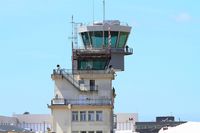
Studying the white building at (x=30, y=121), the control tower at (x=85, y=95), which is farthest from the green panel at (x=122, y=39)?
the control tower at (x=85, y=95)

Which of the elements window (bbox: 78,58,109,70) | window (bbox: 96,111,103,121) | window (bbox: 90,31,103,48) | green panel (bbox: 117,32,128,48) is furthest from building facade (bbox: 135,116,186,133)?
window (bbox: 96,111,103,121)

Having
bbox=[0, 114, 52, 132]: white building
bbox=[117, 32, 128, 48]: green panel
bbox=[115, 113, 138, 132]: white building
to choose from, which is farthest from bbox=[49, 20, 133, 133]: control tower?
bbox=[0, 114, 52, 132]: white building

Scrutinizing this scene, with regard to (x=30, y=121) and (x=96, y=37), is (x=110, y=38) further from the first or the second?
(x=30, y=121)

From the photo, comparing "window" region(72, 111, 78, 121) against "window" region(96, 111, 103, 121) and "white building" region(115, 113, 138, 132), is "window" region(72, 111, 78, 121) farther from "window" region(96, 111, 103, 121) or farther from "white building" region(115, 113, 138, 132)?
"white building" region(115, 113, 138, 132)

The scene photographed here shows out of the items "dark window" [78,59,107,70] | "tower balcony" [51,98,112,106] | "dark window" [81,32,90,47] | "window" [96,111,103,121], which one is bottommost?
"window" [96,111,103,121]

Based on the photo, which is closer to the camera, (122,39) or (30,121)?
(122,39)

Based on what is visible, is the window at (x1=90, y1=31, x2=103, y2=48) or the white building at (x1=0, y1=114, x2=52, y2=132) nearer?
the window at (x1=90, y1=31, x2=103, y2=48)

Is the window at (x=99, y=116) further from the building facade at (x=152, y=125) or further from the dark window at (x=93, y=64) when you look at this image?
the building facade at (x=152, y=125)

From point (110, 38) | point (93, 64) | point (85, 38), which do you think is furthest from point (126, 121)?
point (93, 64)

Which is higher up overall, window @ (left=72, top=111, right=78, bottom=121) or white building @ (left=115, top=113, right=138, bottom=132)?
white building @ (left=115, top=113, right=138, bottom=132)

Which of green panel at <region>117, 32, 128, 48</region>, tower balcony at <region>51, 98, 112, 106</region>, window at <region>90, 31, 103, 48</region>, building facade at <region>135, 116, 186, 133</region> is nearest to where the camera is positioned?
tower balcony at <region>51, 98, 112, 106</region>

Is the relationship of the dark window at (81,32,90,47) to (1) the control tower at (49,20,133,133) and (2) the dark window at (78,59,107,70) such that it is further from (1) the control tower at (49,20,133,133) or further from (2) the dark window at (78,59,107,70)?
(2) the dark window at (78,59,107,70)

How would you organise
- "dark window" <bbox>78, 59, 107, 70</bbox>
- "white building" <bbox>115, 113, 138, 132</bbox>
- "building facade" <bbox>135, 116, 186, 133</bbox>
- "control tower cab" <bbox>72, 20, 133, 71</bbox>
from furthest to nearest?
1. "building facade" <bbox>135, 116, 186, 133</bbox>
2. "white building" <bbox>115, 113, 138, 132</bbox>
3. "control tower cab" <bbox>72, 20, 133, 71</bbox>
4. "dark window" <bbox>78, 59, 107, 70</bbox>

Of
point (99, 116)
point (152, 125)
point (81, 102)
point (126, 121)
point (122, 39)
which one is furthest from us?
point (152, 125)
